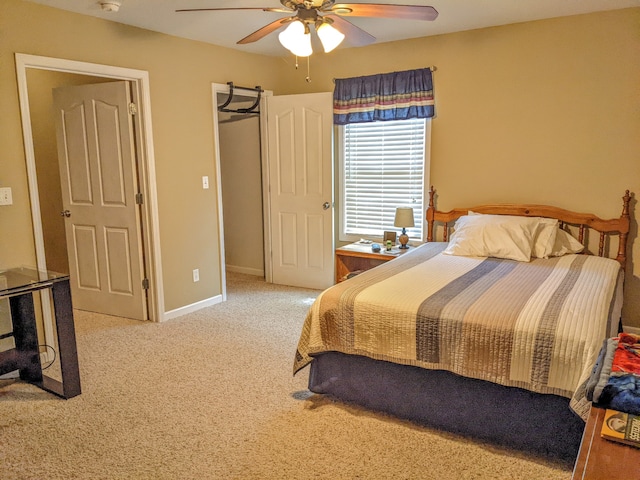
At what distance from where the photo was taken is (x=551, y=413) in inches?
86.0

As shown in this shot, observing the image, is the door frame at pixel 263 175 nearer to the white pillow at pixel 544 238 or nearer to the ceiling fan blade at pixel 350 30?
the ceiling fan blade at pixel 350 30

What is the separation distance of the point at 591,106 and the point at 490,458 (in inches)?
114

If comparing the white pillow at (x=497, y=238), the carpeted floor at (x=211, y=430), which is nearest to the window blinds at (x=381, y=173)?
the white pillow at (x=497, y=238)

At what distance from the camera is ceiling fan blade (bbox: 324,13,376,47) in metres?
2.74

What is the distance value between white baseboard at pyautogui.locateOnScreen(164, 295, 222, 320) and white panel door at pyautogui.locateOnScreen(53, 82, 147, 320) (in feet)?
0.71

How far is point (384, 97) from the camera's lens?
177 inches

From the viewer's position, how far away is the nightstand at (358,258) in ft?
14.2

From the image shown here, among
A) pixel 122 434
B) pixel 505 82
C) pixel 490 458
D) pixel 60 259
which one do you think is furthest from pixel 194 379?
pixel 505 82

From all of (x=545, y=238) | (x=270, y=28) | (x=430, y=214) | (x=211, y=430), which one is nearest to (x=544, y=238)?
(x=545, y=238)

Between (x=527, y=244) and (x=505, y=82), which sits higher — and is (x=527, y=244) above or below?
below

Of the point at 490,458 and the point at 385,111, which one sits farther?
the point at 385,111

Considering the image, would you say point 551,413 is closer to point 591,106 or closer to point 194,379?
point 194,379

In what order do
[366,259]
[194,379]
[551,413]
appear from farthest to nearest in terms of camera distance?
[366,259]
[194,379]
[551,413]

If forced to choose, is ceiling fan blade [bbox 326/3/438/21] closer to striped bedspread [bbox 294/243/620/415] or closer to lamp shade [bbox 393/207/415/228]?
striped bedspread [bbox 294/243/620/415]
